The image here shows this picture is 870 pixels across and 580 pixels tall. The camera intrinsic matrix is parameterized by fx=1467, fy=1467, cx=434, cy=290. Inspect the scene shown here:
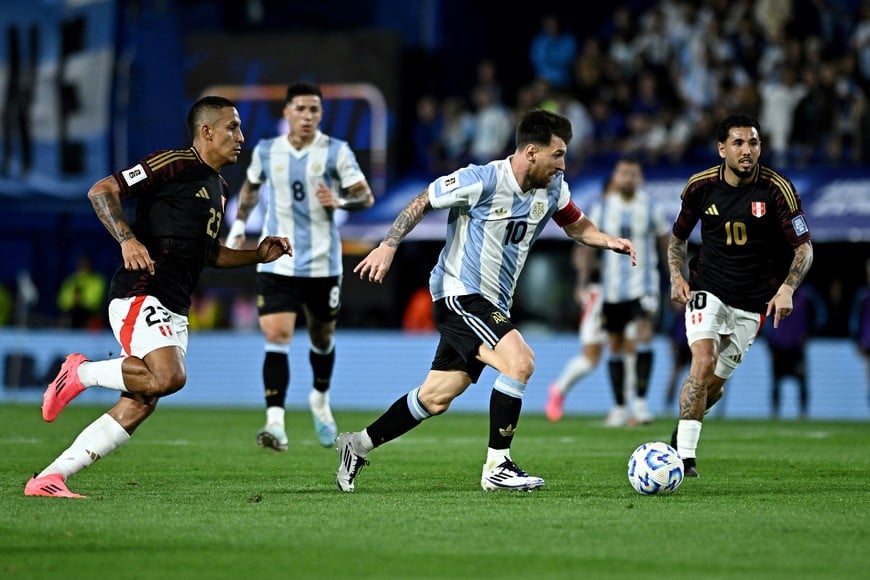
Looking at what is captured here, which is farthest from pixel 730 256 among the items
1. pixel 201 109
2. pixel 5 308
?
pixel 5 308

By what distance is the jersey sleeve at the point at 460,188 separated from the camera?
8.46m

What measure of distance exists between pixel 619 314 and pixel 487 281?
6.93 meters

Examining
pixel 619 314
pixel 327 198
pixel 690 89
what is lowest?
pixel 619 314

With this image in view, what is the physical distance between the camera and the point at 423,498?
8062mm

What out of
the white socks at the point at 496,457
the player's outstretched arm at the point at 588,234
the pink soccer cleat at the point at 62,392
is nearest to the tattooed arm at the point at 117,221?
the pink soccer cleat at the point at 62,392

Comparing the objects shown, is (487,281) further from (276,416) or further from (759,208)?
(276,416)

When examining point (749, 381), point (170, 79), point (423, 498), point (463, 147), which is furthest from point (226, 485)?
point (170, 79)

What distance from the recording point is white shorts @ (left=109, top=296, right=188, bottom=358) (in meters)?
8.05

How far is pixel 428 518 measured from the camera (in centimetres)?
715

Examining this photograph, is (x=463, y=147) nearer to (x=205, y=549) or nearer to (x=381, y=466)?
(x=381, y=466)

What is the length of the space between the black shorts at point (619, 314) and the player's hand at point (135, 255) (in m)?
8.20

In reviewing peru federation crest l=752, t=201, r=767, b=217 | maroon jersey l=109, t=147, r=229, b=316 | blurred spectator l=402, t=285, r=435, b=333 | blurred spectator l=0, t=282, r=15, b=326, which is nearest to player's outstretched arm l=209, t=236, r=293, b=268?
maroon jersey l=109, t=147, r=229, b=316

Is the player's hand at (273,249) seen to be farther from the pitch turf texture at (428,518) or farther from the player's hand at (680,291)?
the player's hand at (680,291)

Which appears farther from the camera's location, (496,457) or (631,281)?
(631,281)
